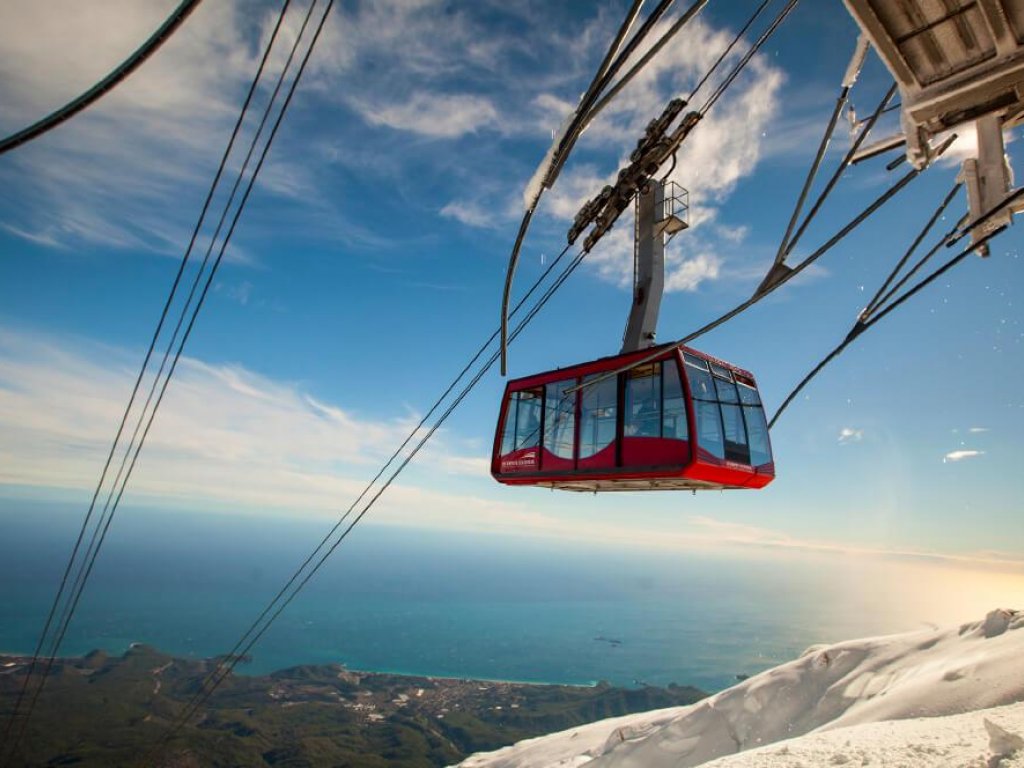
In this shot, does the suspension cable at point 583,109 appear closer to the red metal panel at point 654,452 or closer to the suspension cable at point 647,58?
the suspension cable at point 647,58

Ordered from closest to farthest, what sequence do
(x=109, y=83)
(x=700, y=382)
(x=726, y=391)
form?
(x=109, y=83) → (x=700, y=382) → (x=726, y=391)

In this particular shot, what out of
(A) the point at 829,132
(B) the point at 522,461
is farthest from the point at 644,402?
(A) the point at 829,132

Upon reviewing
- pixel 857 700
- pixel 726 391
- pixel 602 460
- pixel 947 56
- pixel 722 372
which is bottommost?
pixel 857 700

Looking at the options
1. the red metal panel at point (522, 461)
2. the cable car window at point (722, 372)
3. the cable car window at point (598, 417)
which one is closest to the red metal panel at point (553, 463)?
the red metal panel at point (522, 461)

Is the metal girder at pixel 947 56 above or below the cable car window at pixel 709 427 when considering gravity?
above

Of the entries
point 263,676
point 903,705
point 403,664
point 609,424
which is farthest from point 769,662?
point 609,424

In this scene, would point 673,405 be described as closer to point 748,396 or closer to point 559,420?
point 748,396

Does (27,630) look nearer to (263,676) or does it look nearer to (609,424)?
(263,676)
